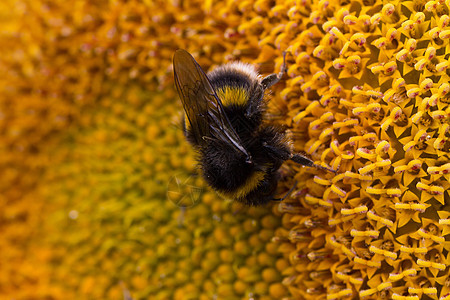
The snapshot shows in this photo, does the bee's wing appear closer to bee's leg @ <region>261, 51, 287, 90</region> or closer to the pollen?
the pollen

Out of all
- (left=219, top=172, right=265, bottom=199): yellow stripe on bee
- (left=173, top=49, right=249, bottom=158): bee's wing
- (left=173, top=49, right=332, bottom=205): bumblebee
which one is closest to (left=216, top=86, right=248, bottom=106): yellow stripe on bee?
(left=173, top=49, right=332, bottom=205): bumblebee

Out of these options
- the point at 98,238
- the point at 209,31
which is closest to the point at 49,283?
the point at 98,238

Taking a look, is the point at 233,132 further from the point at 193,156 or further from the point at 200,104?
the point at 193,156

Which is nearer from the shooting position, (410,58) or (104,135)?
(410,58)

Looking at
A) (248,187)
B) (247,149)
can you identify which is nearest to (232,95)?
(247,149)

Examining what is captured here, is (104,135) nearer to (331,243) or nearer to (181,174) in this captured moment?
(181,174)

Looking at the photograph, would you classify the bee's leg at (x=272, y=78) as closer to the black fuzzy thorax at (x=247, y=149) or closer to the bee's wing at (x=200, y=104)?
the black fuzzy thorax at (x=247, y=149)

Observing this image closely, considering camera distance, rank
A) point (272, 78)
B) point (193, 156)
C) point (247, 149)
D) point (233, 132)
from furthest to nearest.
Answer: point (193, 156)
point (272, 78)
point (247, 149)
point (233, 132)
